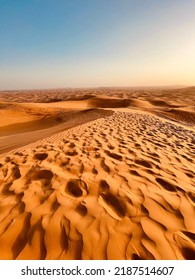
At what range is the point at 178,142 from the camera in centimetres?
716

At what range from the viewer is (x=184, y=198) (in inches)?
134

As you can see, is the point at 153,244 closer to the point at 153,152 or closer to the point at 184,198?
the point at 184,198

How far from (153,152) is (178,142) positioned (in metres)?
2.06

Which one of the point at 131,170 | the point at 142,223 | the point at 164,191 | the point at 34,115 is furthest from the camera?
the point at 34,115

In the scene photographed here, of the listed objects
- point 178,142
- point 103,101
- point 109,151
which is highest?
point 109,151

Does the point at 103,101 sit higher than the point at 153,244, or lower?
lower

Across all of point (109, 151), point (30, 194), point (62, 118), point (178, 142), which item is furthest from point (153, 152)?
point (62, 118)

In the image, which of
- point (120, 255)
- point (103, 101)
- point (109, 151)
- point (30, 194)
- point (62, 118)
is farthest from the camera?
point (103, 101)

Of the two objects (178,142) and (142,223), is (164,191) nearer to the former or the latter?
(142,223)

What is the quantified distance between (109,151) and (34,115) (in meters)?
12.8
